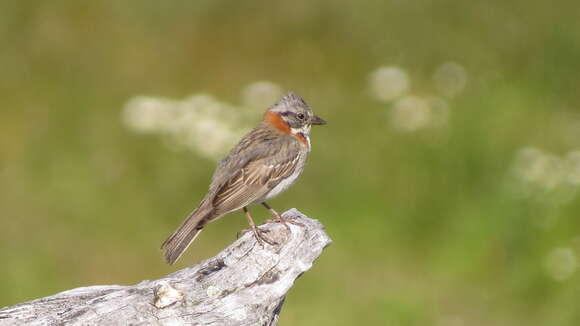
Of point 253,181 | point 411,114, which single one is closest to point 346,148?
point 411,114

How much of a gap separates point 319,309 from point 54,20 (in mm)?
6710

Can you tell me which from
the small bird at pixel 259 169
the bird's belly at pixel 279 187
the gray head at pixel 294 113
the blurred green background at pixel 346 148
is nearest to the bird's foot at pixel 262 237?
the small bird at pixel 259 169

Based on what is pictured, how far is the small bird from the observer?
771cm

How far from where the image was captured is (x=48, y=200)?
43.2ft

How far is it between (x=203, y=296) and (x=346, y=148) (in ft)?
23.7

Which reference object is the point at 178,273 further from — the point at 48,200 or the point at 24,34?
the point at 24,34

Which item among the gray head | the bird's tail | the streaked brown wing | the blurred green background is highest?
the blurred green background

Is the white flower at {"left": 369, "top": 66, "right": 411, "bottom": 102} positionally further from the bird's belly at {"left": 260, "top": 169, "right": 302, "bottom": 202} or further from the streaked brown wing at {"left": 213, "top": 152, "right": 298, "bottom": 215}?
the bird's belly at {"left": 260, "top": 169, "right": 302, "bottom": 202}

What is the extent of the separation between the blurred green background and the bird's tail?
395 cm

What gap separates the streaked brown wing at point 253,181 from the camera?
26.5 ft

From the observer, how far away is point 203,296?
→ 6250 mm

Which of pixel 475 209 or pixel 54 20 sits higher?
pixel 54 20

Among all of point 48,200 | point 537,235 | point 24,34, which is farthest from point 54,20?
point 537,235

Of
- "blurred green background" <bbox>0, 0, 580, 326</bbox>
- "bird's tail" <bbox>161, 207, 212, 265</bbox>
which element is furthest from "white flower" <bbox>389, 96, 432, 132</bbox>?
"bird's tail" <bbox>161, 207, 212, 265</bbox>
